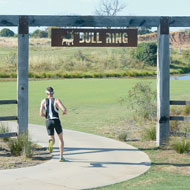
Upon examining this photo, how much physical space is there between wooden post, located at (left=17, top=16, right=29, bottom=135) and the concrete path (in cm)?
99

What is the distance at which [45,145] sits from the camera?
14.1m

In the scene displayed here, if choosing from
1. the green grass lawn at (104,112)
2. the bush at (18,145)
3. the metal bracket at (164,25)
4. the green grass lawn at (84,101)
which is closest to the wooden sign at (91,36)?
the metal bracket at (164,25)

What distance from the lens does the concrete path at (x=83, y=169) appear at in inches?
393

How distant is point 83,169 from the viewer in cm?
1127

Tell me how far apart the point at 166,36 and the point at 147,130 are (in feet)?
9.54

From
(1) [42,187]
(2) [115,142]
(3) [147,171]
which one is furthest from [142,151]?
(1) [42,187]

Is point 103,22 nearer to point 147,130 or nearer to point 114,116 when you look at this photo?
point 147,130

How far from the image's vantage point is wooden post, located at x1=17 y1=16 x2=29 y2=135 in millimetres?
13531

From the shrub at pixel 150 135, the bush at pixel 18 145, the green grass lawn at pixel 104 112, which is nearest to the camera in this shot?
the green grass lawn at pixel 104 112

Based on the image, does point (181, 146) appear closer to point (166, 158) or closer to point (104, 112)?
point (166, 158)

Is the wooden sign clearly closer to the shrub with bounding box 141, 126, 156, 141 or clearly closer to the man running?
the man running

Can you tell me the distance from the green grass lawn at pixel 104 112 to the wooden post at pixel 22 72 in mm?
3132

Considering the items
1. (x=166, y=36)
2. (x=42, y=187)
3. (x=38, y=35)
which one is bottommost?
(x=42, y=187)

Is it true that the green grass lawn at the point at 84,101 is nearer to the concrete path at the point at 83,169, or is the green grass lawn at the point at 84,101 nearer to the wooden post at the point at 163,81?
the concrete path at the point at 83,169
